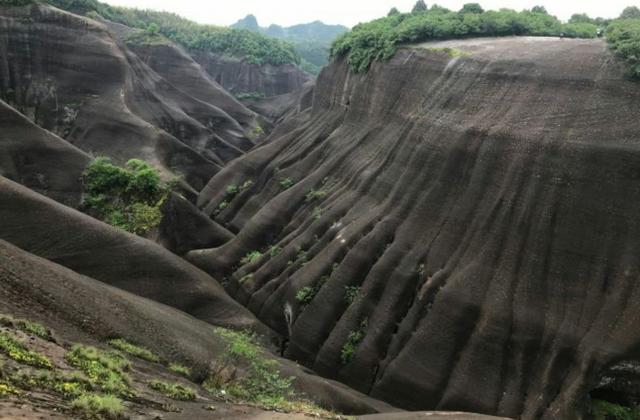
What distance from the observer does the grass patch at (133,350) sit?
19203 mm

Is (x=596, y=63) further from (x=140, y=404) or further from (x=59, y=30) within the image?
(x=59, y=30)

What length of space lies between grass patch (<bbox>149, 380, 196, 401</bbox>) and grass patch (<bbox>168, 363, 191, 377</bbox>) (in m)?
2.62

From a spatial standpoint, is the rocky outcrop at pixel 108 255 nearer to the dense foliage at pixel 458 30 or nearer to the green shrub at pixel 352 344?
the green shrub at pixel 352 344

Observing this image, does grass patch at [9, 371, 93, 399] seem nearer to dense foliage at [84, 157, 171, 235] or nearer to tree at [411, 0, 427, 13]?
dense foliage at [84, 157, 171, 235]

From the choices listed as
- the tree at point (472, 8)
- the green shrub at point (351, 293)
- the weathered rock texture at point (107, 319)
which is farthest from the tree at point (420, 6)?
the weathered rock texture at point (107, 319)

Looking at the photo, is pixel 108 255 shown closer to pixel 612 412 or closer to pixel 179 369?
pixel 179 369

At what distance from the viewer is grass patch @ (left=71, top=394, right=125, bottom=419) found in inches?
472

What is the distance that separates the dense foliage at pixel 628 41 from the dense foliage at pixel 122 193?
28302mm

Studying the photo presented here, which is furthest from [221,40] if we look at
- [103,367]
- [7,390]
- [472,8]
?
[7,390]

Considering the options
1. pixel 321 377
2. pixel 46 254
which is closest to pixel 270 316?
pixel 321 377

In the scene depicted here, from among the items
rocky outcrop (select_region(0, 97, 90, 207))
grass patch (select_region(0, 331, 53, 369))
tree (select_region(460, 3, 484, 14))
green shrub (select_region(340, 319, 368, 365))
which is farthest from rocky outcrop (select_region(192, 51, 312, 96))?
grass patch (select_region(0, 331, 53, 369))

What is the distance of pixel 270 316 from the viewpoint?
105 ft

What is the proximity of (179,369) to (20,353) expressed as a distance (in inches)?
258

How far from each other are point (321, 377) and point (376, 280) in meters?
5.20
